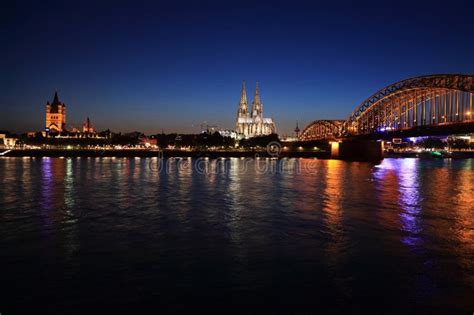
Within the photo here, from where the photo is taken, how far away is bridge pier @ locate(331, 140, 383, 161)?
333 ft

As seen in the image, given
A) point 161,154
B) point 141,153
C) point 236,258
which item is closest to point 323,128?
point 161,154

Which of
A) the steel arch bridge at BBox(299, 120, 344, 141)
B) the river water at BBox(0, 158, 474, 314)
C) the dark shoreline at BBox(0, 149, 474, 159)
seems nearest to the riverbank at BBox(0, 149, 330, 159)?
the dark shoreline at BBox(0, 149, 474, 159)

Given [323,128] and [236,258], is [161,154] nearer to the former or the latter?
[323,128]

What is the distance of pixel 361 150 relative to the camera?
4028 inches

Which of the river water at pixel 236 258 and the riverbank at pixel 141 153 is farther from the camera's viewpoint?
the riverbank at pixel 141 153

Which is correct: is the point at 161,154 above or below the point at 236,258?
above

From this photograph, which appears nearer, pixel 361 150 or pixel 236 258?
pixel 236 258

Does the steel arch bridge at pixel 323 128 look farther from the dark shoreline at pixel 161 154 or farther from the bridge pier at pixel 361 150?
the bridge pier at pixel 361 150

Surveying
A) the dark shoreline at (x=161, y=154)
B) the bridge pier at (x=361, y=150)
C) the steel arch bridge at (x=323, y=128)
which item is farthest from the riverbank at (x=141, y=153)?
the bridge pier at (x=361, y=150)

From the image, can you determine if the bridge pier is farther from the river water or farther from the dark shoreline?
the river water

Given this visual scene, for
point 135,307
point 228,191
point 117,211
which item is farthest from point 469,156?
point 135,307

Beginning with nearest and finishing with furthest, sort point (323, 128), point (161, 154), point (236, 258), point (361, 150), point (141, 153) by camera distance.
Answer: point (236, 258) < point (361, 150) < point (141, 153) < point (161, 154) < point (323, 128)

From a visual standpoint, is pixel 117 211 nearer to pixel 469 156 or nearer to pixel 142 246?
pixel 142 246

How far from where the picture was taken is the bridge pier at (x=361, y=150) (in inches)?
3991
